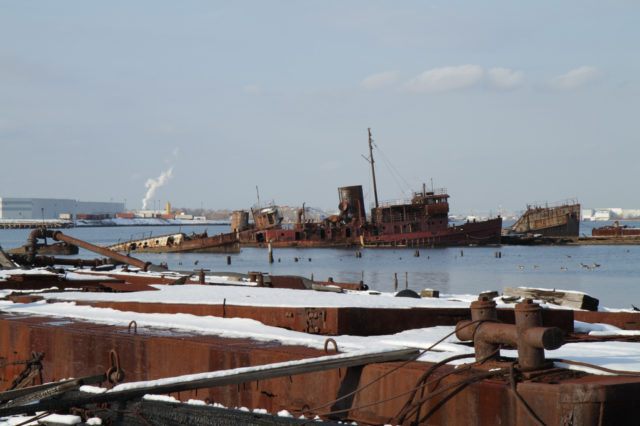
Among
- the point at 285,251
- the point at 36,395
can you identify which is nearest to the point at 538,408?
the point at 36,395

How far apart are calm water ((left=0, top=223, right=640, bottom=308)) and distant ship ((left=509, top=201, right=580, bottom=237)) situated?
7649mm

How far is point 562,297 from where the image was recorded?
12.3m

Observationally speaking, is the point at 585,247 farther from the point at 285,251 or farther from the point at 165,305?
the point at 165,305

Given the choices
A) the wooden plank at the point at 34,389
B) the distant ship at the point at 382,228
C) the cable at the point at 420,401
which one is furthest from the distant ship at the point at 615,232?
the wooden plank at the point at 34,389

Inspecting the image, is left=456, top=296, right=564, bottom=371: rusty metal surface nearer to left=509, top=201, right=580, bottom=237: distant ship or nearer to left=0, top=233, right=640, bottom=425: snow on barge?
left=0, top=233, right=640, bottom=425: snow on barge

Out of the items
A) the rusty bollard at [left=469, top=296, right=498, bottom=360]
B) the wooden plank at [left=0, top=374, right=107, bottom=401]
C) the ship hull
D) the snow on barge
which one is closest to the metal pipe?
the snow on barge

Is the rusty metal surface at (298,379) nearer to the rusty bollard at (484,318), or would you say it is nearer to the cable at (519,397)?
the cable at (519,397)

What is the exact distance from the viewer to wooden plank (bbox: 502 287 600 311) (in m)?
11.8

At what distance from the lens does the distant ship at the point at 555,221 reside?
107m

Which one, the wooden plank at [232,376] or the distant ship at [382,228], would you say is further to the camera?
the distant ship at [382,228]

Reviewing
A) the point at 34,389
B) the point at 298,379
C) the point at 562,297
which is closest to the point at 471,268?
the point at 562,297

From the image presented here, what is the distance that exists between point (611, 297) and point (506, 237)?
216ft

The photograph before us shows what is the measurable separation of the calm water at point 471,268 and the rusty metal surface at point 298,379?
25.9 m

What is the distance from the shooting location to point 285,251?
102 metres
